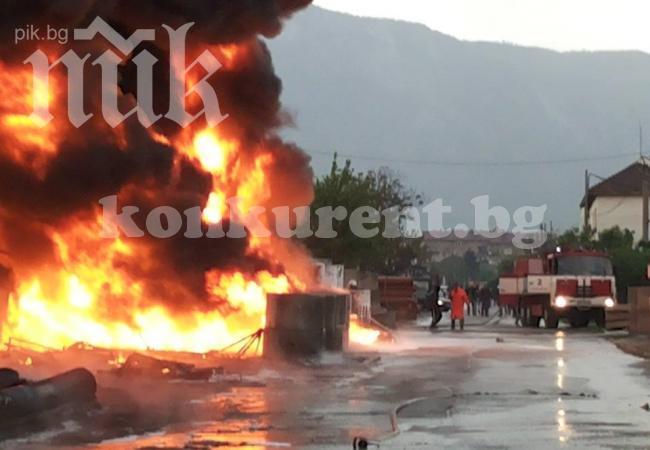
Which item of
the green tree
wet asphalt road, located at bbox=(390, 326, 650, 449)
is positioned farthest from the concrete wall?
wet asphalt road, located at bbox=(390, 326, 650, 449)

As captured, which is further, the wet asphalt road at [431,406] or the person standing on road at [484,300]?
the person standing on road at [484,300]

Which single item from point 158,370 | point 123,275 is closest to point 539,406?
point 158,370

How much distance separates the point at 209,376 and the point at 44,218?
429 cm

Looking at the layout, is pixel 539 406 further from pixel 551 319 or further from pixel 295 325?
pixel 551 319

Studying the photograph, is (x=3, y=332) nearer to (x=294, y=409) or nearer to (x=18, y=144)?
(x=18, y=144)

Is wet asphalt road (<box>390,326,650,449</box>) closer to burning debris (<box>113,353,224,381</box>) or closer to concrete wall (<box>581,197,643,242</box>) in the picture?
burning debris (<box>113,353,224,381</box>)

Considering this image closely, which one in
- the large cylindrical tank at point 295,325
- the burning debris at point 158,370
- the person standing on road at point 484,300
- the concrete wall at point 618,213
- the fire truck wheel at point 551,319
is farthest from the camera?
the concrete wall at point 618,213

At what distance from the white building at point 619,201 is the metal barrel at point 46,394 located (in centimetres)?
7782

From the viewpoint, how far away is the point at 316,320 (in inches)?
792

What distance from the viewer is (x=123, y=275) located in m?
19.8

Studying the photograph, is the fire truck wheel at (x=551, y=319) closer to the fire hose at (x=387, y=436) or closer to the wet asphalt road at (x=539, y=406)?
the wet asphalt road at (x=539, y=406)

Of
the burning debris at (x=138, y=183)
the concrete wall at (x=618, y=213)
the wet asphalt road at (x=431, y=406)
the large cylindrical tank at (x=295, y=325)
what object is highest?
the concrete wall at (x=618, y=213)

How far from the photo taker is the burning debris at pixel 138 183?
18.2m

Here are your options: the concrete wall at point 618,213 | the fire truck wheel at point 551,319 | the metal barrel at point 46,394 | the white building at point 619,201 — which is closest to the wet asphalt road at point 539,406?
the metal barrel at point 46,394
